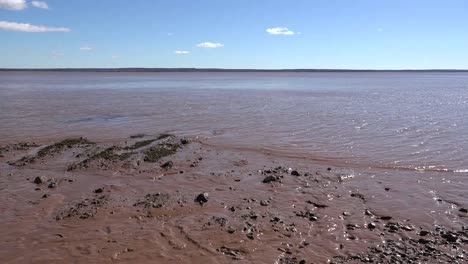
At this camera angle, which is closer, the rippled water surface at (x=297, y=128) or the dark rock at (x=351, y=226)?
the dark rock at (x=351, y=226)

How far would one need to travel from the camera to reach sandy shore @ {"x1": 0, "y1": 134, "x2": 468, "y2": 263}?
6.49 meters

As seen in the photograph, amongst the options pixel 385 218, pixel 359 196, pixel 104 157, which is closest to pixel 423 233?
pixel 385 218

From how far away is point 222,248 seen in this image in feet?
21.8

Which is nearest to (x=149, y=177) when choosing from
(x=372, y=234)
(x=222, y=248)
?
(x=222, y=248)

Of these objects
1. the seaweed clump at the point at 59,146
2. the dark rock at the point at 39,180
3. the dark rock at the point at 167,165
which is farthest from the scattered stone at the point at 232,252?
the seaweed clump at the point at 59,146

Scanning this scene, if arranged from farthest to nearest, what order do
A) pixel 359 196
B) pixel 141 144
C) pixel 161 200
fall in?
pixel 141 144, pixel 359 196, pixel 161 200

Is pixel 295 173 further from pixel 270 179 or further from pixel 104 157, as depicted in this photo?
pixel 104 157

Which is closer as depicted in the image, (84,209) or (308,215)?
(308,215)

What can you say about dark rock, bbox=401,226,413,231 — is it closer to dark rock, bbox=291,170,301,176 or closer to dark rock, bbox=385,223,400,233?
dark rock, bbox=385,223,400,233

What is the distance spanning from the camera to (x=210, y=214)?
811 centimetres

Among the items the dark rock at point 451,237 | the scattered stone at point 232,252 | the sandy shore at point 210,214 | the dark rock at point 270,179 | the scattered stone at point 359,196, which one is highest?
the dark rock at point 270,179

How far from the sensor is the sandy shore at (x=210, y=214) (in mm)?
6488

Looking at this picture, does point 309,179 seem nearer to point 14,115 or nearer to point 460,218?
point 460,218

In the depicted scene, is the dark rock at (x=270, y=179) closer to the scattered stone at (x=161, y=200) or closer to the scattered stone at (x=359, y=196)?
the scattered stone at (x=359, y=196)
